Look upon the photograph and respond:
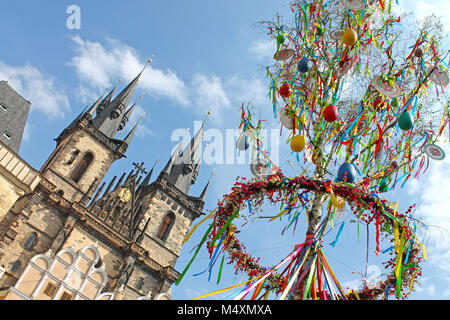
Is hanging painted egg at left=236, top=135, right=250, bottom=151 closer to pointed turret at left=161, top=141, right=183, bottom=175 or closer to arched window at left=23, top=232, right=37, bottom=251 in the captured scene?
arched window at left=23, top=232, right=37, bottom=251

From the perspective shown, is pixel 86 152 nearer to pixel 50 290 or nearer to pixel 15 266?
pixel 15 266

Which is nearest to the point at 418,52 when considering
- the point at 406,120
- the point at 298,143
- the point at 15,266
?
the point at 406,120

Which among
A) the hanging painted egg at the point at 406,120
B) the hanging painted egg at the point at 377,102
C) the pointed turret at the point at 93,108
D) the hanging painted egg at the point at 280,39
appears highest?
the pointed turret at the point at 93,108

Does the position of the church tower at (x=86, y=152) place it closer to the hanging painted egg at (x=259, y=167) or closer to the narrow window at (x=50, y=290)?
the narrow window at (x=50, y=290)

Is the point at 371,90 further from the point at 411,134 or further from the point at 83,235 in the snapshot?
the point at 83,235

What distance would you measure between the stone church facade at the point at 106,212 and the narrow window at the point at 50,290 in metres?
3.32

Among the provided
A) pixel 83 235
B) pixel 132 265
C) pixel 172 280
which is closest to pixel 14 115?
pixel 83 235

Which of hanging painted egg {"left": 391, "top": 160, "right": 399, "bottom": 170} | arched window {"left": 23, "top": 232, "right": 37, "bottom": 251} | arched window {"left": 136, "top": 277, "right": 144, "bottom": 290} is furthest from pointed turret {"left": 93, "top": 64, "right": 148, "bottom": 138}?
hanging painted egg {"left": 391, "top": 160, "right": 399, "bottom": 170}

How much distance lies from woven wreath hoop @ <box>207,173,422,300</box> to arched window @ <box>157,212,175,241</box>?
80.8 ft

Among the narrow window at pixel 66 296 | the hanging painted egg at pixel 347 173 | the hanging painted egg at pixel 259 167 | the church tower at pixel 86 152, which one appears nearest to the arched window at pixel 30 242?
the church tower at pixel 86 152

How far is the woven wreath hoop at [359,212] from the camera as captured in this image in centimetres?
452

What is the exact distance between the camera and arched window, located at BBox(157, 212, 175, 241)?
29094 millimetres
